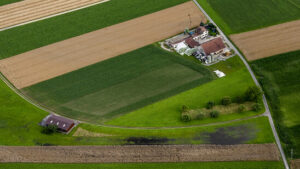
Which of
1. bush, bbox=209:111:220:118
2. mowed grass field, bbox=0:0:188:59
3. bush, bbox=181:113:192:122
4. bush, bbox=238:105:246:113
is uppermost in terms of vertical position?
mowed grass field, bbox=0:0:188:59

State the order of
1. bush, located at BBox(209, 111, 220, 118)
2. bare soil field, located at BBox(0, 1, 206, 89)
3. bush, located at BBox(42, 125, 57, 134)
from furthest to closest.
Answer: bare soil field, located at BBox(0, 1, 206, 89) < bush, located at BBox(209, 111, 220, 118) < bush, located at BBox(42, 125, 57, 134)

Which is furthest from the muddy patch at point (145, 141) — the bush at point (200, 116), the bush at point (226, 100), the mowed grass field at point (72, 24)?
the mowed grass field at point (72, 24)

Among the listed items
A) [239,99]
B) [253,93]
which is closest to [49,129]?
[239,99]

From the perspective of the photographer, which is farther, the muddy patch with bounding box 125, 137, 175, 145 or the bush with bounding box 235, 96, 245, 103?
the bush with bounding box 235, 96, 245, 103

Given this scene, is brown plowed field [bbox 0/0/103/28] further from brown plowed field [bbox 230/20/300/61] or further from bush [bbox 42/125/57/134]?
brown plowed field [bbox 230/20/300/61]

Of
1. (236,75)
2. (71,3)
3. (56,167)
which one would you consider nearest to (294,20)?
(236,75)

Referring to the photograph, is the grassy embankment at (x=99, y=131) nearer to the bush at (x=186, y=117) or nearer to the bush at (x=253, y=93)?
the bush at (x=186, y=117)

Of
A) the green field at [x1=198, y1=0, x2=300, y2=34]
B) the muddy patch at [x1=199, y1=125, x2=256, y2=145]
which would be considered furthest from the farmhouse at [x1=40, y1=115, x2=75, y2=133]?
the green field at [x1=198, y1=0, x2=300, y2=34]
